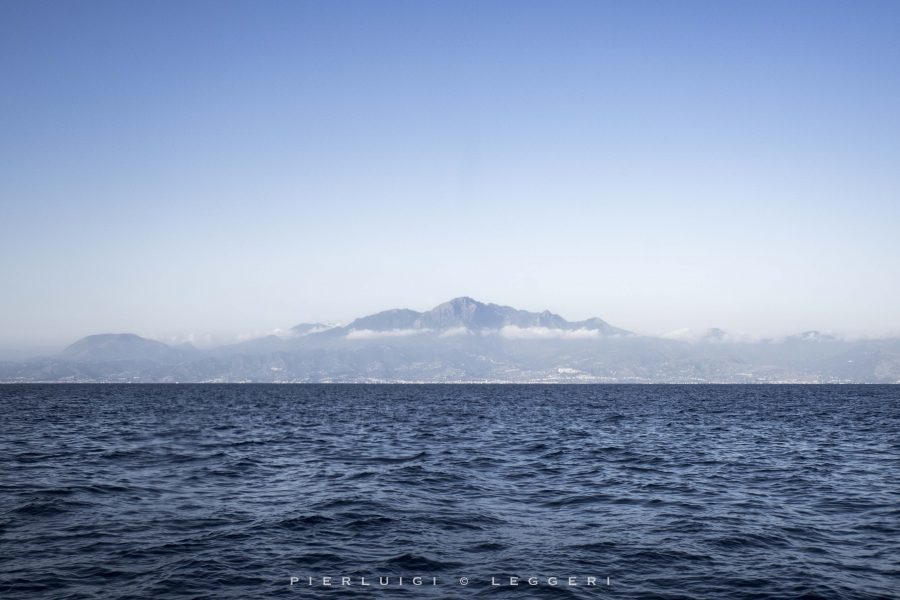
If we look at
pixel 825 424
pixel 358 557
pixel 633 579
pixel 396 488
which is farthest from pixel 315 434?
pixel 825 424

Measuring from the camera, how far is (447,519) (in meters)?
25.8

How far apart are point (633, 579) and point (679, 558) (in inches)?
115

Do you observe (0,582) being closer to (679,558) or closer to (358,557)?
(358,557)

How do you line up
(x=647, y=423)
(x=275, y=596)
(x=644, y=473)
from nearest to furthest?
(x=275, y=596) < (x=644, y=473) < (x=647, y=423)

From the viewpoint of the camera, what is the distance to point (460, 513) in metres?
27.0

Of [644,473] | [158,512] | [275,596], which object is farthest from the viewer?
[644,473]

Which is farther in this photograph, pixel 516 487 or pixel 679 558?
pixel 516 487

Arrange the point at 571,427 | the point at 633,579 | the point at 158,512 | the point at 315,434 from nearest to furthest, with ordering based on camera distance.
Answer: the point at 633,579 → the point at 158,512 → the point at 315,434 → the point at 571,427

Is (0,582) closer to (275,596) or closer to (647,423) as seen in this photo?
(275,596)

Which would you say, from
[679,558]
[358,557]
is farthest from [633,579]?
[358,557]

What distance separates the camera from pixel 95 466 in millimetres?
38531

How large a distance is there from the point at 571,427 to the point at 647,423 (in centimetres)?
1188

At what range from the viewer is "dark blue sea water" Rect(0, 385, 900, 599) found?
18328 mm

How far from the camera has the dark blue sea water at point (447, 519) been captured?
18.3 meters
